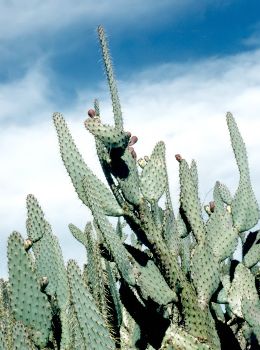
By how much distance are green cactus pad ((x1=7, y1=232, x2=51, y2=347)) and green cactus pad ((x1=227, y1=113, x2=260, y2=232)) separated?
1.79 metres

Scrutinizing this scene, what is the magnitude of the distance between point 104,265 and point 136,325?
1167 mm

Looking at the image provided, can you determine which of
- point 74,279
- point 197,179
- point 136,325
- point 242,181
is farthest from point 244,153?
point 74,279

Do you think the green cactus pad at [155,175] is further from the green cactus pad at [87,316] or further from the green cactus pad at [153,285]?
the green cactus pad at [87,316]

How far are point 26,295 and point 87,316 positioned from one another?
2.34 feet

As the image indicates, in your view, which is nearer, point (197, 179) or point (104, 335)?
point (104, 335)

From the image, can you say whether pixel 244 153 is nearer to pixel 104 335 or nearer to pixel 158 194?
pixel 158 194

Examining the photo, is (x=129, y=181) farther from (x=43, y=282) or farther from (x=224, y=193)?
(x=224, y=193)

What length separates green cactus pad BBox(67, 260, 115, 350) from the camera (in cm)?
311

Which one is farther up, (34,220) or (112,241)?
(34,220)

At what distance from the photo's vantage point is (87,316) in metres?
3.16

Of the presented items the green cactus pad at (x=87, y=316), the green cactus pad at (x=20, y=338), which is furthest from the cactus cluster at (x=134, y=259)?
the green cactus pad at (x=87, y=316)

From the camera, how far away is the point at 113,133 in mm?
3682

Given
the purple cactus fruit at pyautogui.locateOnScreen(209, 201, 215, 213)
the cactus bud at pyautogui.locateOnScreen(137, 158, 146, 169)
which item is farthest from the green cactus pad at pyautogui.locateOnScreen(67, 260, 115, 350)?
the purple cactus fruit at pyautogui.locateOnScreen(209, 201, 215, 213)

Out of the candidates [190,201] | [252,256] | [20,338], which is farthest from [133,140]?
[20,338]
